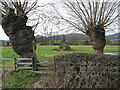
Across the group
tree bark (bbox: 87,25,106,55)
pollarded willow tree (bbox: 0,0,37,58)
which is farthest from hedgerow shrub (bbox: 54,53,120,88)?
tree bark (bbox: 87,25,106,55)

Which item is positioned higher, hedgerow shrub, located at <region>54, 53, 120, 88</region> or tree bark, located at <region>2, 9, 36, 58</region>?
tree bark, located at <region>2, 9, 36, 58</region>

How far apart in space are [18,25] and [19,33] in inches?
18.9

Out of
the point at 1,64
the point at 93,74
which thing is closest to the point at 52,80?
the point at 93,74

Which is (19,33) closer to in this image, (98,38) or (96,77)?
(96,77)

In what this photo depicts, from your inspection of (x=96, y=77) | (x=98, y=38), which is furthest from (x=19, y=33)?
(x=98, y=38)

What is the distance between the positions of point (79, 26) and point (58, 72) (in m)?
5.42

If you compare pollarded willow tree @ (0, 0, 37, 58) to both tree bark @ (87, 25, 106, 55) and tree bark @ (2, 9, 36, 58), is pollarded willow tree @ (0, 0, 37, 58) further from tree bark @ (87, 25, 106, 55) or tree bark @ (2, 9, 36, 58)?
tree bark @ (87, 25, 106, 55)

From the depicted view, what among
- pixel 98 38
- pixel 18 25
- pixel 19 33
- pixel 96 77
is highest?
pixel 18 25

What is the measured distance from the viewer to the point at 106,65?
3.29m

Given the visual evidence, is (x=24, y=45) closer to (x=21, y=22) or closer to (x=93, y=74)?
(x=21, y=22)

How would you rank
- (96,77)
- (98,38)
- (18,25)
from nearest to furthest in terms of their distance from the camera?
(96,77), (18,25), (98,38)

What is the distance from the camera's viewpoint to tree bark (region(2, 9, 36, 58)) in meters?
5.85

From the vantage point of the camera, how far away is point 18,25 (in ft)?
20.0

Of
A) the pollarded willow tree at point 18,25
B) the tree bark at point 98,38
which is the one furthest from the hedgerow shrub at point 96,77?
the tree bark at point 98,38
